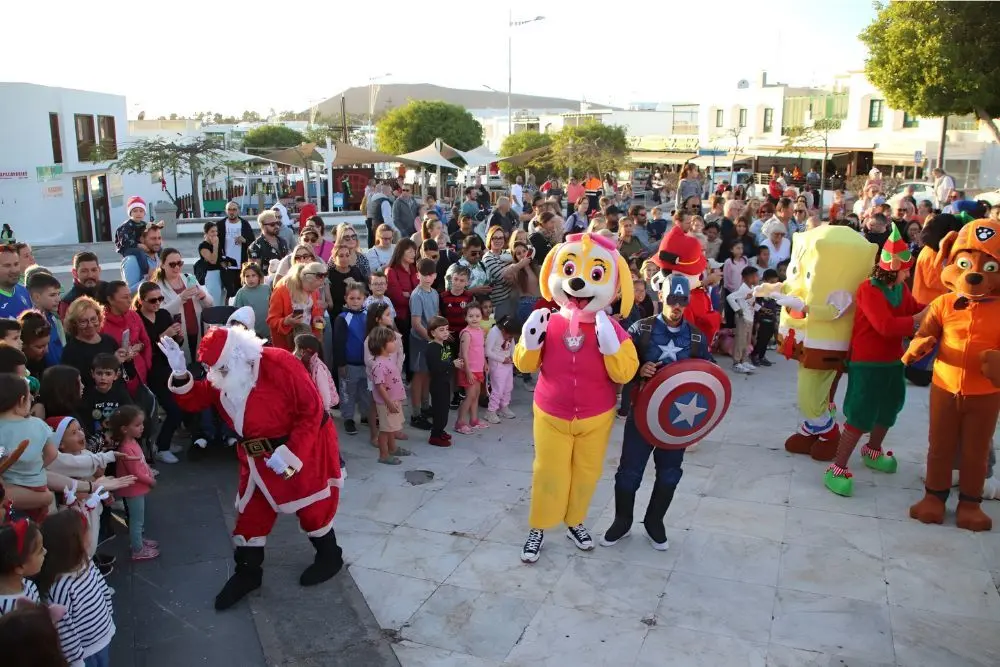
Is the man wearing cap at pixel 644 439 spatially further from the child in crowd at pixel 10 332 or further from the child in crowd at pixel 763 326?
the child in crowd at pixel 763 326

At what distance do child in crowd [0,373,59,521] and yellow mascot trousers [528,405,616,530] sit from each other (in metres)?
2.59

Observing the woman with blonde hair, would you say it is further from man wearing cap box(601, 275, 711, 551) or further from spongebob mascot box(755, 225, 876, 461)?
spongebob mascot box(755, 225, 876, 461)

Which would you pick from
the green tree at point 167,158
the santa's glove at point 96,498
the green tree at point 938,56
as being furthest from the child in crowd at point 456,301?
the green tree at point 167,158

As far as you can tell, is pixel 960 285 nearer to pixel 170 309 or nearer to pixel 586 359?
pixel 586 359

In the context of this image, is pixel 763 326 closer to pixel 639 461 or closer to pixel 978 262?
pixel 978 262

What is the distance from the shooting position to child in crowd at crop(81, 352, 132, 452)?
16.3 feet

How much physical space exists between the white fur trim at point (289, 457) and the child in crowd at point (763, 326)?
6172mm

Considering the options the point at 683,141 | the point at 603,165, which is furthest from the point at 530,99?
the point at 603,165

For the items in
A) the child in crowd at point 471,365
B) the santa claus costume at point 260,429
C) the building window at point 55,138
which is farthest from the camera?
the building window at point 55,138

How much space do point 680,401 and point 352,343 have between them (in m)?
3.10

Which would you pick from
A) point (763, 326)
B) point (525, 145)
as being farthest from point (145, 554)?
point (525, 145)

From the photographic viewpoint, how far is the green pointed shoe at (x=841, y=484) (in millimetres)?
5871

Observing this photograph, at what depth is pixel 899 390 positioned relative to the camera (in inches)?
231

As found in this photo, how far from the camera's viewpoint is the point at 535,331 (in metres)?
4.82
